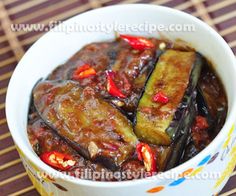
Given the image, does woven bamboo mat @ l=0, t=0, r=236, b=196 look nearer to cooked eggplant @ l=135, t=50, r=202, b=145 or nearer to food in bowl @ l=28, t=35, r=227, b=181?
food in bowl @ l=28, t=35, r=227, b=181

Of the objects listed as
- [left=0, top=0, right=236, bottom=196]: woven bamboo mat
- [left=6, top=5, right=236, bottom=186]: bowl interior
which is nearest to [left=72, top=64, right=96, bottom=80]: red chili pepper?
[left=6, top=5, right=236, bottom=186]: bowl interior

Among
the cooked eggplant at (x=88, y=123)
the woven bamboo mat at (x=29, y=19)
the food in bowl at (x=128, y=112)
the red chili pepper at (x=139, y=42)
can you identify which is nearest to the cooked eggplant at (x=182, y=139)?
the food in bowl at (x=128, y=112)

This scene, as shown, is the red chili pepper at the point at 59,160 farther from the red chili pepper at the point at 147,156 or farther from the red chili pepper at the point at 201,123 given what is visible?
the red chili pepper at the point at 201,123

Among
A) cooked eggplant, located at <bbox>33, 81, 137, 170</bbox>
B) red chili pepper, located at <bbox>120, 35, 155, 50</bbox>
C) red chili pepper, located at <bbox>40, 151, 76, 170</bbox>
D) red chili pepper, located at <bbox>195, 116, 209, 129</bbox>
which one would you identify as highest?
red chili pepper, located at <bbox>120, 35, 155, 50</bbox>

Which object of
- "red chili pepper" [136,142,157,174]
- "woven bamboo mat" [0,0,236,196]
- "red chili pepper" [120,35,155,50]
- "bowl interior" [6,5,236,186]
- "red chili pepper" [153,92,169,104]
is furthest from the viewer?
"woven bamboo mat" [0,0,236,196]

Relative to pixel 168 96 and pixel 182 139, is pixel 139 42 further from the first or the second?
pixel 182 139

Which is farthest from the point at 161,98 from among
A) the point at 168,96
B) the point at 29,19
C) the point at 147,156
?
the point at 29,19
